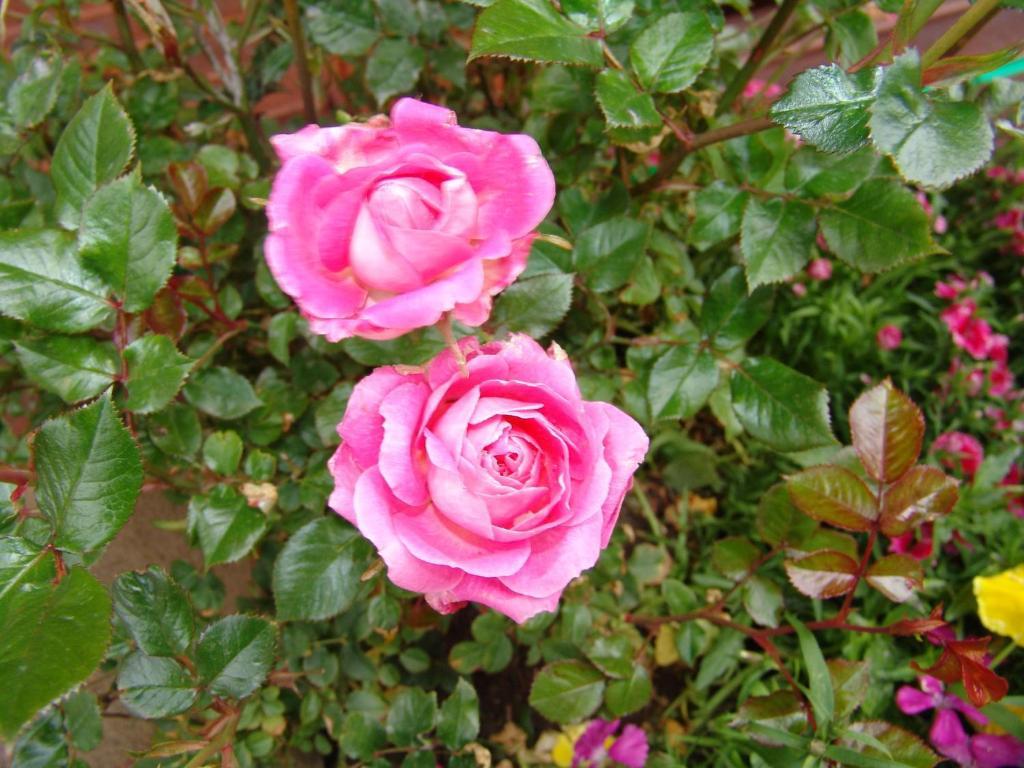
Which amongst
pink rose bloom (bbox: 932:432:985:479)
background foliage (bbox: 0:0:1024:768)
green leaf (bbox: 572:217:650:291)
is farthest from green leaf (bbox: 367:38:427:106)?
pink rose bloom (bbox: 932:432:985:479)

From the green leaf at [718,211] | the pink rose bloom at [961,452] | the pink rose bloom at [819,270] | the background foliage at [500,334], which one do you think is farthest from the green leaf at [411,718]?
the pink rose bloom at [819,270]

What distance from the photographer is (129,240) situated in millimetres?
549

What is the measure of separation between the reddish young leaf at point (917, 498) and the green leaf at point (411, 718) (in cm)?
47

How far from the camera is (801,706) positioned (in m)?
0.68

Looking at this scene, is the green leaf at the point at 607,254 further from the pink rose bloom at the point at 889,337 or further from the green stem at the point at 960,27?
the pink rose bloom at the point at 889,337

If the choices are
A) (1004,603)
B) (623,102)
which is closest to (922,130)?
(623,102)

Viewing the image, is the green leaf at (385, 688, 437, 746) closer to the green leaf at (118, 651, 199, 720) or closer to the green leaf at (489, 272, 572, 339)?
the green leaf at (118, 651, 199, 720)

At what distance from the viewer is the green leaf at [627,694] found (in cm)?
79

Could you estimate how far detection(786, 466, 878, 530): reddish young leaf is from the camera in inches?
25.9

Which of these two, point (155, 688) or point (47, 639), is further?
point (155, 688)

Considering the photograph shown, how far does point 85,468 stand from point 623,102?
469 mm

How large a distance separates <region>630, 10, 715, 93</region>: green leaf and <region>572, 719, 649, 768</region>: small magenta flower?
73cm

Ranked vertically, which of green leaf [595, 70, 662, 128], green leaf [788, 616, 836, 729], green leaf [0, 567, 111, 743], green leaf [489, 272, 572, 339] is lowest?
green leaf [788, 616, 836, 729]

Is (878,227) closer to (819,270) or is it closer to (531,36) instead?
(531,36)
